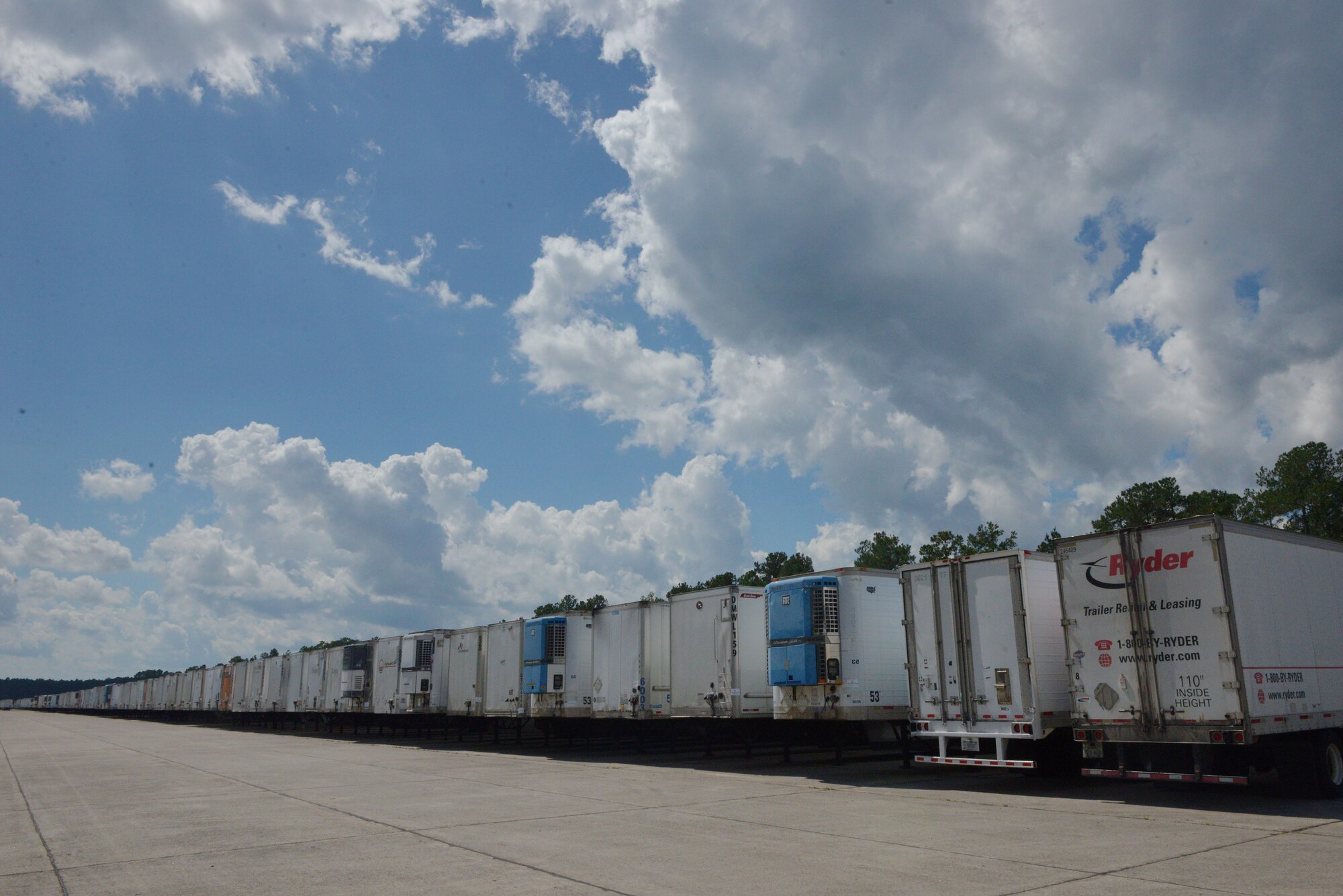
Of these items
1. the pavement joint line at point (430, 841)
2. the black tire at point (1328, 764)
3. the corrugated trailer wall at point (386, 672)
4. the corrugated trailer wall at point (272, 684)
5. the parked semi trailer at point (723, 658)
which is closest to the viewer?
the pavement joint line at point (430, 841)

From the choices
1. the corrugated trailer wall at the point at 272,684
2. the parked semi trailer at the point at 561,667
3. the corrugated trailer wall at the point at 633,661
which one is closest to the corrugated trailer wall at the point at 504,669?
the parked semi trailer at the point at 561,667

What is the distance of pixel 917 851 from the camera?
1035cm

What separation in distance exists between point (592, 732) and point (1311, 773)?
22742 mm

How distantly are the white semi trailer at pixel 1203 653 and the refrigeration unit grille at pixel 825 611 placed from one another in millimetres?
5735

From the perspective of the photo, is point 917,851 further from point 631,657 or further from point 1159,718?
point 631,657

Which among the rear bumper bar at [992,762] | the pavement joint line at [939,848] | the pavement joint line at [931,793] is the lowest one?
the pavement joint line at [931,793]

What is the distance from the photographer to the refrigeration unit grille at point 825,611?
20047 millimetres

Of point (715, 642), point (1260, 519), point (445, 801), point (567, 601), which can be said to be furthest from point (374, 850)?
point (567, 601)

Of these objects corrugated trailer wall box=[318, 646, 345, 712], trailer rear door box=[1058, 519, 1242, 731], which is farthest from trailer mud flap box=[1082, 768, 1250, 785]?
corrugated trailer wall box=[318, 646, 345, 712]

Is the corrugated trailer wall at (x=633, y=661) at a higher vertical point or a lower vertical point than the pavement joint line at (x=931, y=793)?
higher

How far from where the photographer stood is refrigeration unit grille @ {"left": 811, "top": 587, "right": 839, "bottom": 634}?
20.0 meters

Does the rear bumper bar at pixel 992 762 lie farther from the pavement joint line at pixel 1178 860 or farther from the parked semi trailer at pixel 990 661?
the pavement joint line at pixel 1178 860

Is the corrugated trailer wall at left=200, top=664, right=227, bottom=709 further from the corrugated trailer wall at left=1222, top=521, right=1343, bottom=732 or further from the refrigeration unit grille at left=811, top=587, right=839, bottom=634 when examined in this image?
the corrugated trailer wall at left=1222, top=521, right=1343, bottom=732

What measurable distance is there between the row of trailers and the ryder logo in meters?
0.03
